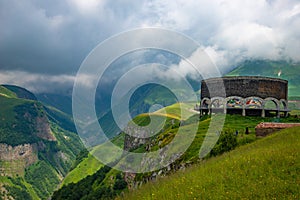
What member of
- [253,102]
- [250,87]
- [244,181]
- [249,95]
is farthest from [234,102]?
[244,181]

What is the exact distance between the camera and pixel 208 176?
20266 millimetres

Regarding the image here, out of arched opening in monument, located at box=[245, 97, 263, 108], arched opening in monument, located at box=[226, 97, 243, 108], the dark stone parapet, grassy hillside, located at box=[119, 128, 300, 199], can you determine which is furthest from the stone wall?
grassy hillside, located at box=[119, 128, 300, 199]

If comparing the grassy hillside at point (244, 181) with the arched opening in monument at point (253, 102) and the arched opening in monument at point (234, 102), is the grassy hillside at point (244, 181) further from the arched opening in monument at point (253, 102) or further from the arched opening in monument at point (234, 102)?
the arched opening in monument at point (234, 102)

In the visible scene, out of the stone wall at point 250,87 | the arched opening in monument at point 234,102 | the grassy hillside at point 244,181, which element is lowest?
the grassy hillside at point 244,181

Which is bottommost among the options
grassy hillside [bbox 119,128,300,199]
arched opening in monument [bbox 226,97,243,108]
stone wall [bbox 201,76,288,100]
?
grassy hillside [bbox 119,128,300,199]

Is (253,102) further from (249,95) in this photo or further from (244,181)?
(244,181)

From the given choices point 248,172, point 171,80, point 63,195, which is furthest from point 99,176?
point 248,172

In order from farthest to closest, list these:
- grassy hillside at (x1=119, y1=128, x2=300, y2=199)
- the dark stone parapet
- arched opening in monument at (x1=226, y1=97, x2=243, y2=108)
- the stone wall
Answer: the stone wall
arched opening in monument at (x1=226, y1=97, x2=243, y2=108)
the dark stone parapet
grassy hillside at (x1=119, y1=128, x2=300, y2=199)

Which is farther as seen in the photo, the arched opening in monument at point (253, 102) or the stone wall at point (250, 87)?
the stone wall at point (250, 87)

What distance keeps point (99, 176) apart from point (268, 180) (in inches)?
5883

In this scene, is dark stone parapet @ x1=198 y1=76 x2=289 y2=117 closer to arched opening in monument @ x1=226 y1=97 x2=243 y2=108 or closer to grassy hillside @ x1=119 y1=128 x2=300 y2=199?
arched opening in monument @ x1=226 y1=97 x2=243 y2=108

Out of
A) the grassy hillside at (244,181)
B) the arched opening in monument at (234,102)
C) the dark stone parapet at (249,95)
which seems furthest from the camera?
the arched opening in monument at (234,102)

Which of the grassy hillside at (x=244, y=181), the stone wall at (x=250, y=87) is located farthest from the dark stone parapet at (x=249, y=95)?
the grassy hillside at (x=244, y=181)

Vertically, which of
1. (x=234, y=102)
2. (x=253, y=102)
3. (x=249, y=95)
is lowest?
(x=234, y=102)
